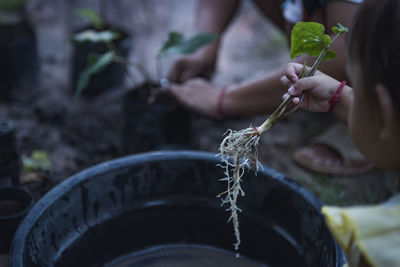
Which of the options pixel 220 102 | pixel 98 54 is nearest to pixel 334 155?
pixel 220 102

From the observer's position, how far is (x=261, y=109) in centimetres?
173

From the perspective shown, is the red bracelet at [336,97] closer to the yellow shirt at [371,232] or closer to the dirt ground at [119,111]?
the yellow shirt at [371,232]

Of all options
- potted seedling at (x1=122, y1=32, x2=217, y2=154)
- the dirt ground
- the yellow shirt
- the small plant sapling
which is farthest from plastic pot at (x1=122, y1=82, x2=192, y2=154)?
the yellow shirt

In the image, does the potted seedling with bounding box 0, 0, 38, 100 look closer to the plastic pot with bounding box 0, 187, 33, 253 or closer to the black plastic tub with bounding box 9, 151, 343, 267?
the plastic pot with bounding box 0, 187, 33, 253

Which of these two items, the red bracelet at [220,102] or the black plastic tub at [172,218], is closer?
the black plastic tub at [172,218]

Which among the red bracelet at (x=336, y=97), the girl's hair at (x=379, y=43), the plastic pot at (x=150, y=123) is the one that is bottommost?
the girl's hair at (x=379, y=43)

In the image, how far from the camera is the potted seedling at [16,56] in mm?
2262

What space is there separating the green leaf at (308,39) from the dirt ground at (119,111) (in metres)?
0.85

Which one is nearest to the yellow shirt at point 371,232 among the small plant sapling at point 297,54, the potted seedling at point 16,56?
the small plant sapling at point 297,54

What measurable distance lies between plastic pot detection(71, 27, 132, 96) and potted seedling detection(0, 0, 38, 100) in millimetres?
214

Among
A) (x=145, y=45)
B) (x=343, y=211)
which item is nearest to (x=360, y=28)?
(x=343, y=211)

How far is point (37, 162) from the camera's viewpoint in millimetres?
1732

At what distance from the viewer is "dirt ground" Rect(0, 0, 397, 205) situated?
1.87 m

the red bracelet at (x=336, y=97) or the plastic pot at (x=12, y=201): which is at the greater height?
the plastic pot at (x=12, y=201)
